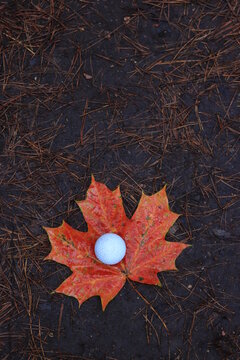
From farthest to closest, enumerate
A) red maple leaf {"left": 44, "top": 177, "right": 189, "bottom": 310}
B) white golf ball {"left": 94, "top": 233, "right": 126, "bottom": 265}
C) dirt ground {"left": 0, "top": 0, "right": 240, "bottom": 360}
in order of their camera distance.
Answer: dirt ground {"left": 0, "top": 0, "right": 240, "bottom": 360} → red maple leaf {"left": 44, "top": 177, "right": 189, "bottom": 310} → white golf ball {"left": 94, "top": 233, "right": 126, "bottom": 265}

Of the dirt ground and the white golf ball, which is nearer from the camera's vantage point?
the white golf ball

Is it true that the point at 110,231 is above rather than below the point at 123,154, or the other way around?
below

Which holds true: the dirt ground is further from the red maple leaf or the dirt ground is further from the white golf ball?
the white golf ball

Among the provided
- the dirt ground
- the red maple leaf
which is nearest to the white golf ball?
the red maple leaf

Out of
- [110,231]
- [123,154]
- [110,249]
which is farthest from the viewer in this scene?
[123,154]

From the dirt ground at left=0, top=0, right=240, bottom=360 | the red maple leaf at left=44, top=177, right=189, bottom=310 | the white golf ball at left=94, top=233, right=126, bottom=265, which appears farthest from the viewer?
the dirt ground at left=0, top=0, right=240, bottom=360

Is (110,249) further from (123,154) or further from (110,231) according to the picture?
(123,154)

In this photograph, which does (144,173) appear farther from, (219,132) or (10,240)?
(10,240)

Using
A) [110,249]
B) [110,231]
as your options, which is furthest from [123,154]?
[110,249]
